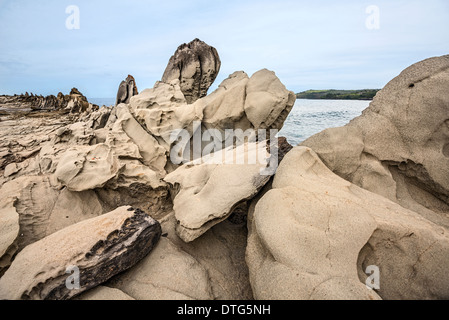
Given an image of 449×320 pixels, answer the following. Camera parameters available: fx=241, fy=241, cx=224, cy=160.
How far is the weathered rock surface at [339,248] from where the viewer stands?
1.95 m

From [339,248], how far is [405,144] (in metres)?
2.03

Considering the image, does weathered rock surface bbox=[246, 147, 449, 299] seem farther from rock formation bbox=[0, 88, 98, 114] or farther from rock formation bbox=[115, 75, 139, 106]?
rock formation bbox=[0, 88, 98, 114]

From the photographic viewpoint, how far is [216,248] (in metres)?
3.14

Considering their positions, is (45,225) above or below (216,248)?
above

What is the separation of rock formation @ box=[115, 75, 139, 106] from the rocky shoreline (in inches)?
190

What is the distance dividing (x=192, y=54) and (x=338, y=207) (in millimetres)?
8126

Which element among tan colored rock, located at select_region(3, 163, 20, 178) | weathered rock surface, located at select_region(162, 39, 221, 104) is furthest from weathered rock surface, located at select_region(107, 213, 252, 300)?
weathered rock surface, located at select_region(162, 39, 221, 104)

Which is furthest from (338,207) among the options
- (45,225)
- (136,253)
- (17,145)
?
(17,145)

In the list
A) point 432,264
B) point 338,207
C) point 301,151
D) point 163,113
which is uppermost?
point 163,113

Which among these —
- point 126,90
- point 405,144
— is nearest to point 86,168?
point 405,144

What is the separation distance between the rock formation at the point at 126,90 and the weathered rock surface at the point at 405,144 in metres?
7.98

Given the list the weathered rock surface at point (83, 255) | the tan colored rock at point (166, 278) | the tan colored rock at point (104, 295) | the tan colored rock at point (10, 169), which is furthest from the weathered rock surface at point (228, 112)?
the tan colored rock at point (104, 295)

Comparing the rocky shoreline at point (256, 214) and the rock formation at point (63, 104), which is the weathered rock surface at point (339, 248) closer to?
the rocky shoreline at point (256, 214)
